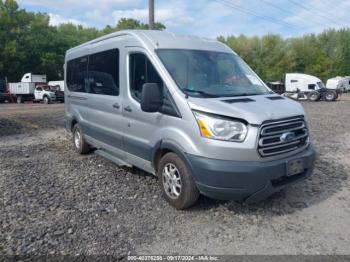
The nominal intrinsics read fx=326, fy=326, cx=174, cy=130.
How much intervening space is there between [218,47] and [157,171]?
2.26 metres

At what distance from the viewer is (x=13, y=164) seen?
22.0 feet

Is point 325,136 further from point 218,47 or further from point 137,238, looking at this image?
point 137,238

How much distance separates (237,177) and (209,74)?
5.42 ft

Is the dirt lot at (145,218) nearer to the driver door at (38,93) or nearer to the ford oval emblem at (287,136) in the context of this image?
the ford oval emblem at (287,136)

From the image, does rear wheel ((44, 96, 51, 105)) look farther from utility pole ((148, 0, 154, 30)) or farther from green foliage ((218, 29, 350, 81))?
green foliage ((218, 29, 350, 81))

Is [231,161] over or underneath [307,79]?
underneath

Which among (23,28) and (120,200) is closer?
(120,200)

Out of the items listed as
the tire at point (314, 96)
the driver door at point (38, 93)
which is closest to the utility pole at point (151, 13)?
the driver door at point (38, 93)

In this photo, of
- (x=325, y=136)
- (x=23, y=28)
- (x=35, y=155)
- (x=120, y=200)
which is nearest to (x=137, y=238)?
(x=120, y=200)

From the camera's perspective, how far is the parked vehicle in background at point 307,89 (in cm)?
3097

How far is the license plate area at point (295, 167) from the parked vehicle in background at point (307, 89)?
28584mm

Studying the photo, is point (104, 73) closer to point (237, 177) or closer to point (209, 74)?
point (209, 74)

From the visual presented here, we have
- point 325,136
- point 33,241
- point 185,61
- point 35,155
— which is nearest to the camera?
point 33,241

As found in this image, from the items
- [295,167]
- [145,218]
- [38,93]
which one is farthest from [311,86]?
[145,218]
